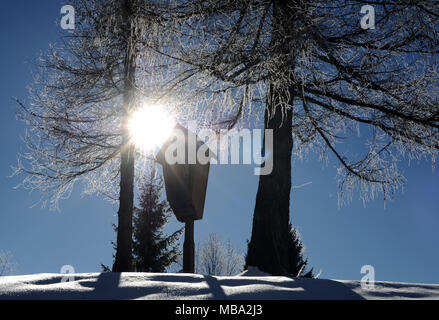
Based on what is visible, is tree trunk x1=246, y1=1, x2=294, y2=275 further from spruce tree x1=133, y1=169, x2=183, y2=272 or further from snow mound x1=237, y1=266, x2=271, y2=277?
spruce tree x1=133, y1=169, x2=183, y2=272

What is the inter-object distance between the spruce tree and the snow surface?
11352 millimetres

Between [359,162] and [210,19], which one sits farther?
[359,162]

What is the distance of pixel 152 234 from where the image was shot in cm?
1486

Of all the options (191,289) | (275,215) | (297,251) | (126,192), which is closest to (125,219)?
(126,192)

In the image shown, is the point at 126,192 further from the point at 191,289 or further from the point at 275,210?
the point at 191,289

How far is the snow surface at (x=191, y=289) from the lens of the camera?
232 centimetres

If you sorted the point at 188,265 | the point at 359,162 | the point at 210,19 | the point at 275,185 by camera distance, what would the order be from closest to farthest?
the point at 188,265, the point at 210,19, the point at 275,185, the point at 359,162

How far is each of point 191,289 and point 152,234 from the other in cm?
1280

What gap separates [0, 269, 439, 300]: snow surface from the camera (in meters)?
2.32

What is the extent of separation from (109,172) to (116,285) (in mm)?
7158

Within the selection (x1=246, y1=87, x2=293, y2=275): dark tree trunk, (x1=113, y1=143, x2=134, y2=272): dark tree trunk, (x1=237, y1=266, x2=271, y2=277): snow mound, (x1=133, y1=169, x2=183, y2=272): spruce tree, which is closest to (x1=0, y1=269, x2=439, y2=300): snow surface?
(x1=237, y1=266, x2=271, y2=277): snow mound
